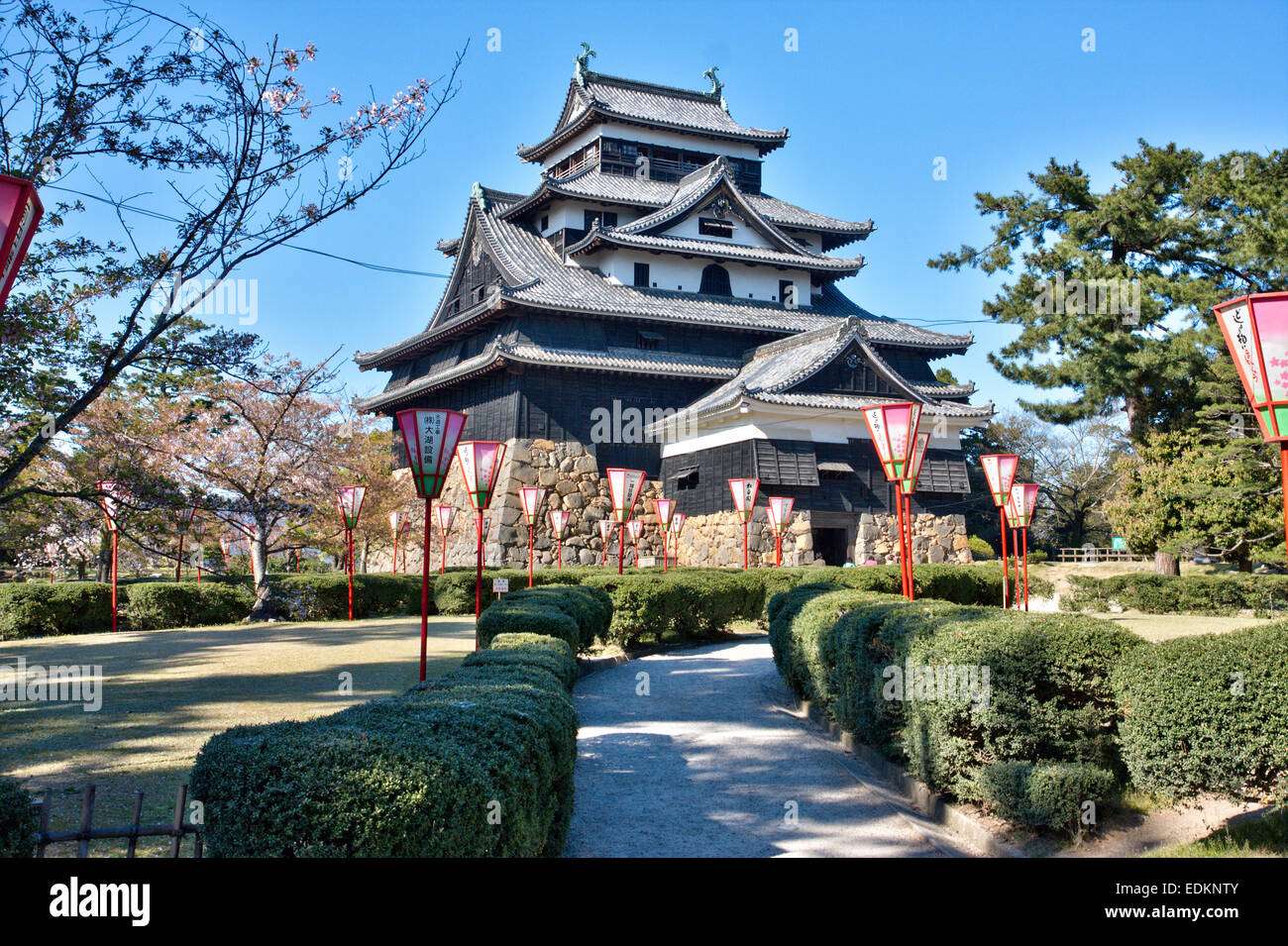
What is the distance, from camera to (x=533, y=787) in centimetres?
414

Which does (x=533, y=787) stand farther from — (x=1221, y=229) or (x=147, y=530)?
(x=1221, y=229)

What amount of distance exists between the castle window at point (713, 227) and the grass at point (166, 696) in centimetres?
2109

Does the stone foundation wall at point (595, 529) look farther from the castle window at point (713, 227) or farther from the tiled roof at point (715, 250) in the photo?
the castle window at point (713, 227)

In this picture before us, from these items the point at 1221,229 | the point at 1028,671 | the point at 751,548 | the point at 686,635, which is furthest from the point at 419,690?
the point at 1221,229

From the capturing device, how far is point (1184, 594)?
22.5m

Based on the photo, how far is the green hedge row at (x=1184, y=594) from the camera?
2161cm

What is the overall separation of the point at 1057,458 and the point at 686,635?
34.7m

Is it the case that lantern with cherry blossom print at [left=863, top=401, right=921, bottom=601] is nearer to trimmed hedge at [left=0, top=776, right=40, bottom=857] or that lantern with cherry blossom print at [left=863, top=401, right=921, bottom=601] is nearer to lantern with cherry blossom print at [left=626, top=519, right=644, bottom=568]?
trimmed hedge at [left=0, top=776, right=40, bottom=857]

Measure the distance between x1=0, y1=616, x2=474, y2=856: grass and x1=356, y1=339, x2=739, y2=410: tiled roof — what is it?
37.1 feet

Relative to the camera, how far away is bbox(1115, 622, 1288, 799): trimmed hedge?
15.9ft
